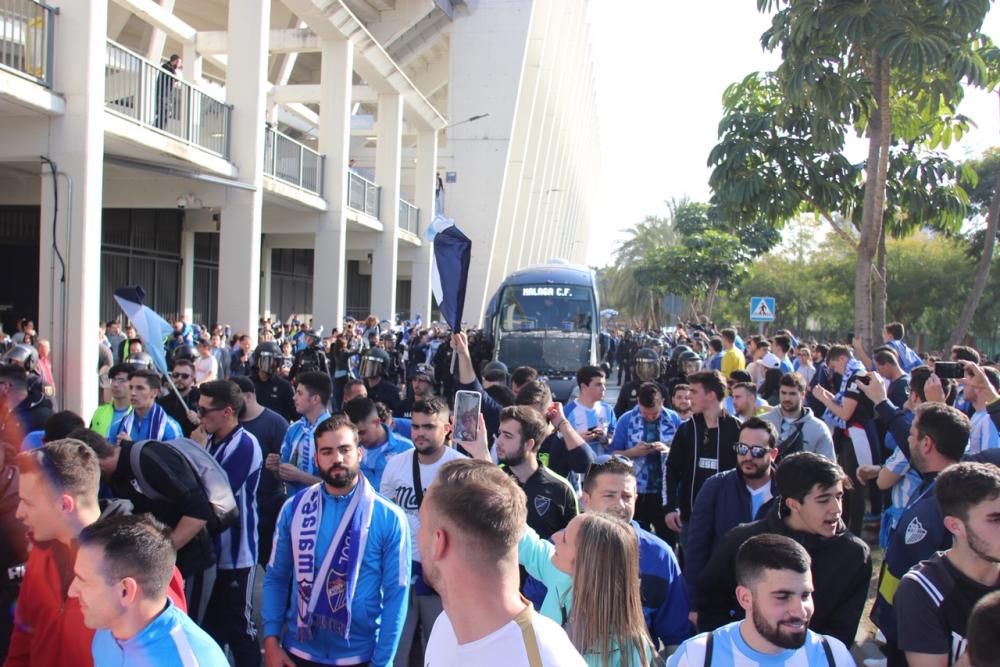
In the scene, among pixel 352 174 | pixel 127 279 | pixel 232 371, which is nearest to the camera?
pixel 232 371

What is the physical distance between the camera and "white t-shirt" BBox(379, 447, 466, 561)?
203 inches

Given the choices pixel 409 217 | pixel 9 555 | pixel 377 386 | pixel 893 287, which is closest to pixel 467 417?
pixel 9 555

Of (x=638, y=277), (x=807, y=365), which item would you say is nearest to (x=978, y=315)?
(x=638, y=277)

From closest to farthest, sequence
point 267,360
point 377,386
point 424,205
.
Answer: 1. point 377,386
2. point 267,360
3. point 424,205

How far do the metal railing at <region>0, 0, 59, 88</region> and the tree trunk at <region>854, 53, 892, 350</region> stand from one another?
11523 millimetres

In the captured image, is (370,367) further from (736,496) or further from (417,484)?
(736,496)

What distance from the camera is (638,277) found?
47.5 meters

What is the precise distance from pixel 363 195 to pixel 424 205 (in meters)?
7.22

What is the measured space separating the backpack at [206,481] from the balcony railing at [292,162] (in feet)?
49.5

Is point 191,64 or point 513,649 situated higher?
point 191,64

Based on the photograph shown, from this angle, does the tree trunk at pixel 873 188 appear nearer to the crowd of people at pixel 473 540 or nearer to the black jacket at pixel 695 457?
the crowd of people at pixel 473 540

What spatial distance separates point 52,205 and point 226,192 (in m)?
5.45

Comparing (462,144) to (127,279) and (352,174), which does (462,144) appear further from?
(127,279)

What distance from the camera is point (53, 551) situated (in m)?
3.49
